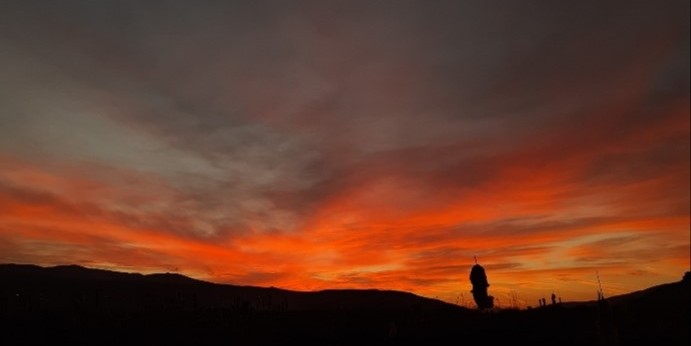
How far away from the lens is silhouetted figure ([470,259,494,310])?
37906 millimetres

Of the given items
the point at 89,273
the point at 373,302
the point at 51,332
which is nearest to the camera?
the point at 51,332

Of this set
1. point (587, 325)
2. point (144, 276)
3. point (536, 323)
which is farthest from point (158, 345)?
point (144, 276)

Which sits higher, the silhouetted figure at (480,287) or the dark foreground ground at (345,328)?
the silhouetted figure at (480,287)

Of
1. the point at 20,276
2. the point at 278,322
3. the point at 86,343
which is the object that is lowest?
the point at 86,343

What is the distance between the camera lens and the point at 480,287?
38.1m

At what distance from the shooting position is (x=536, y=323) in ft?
101

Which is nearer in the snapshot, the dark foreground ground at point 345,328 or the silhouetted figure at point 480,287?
the dark foreground ground at point 345,328

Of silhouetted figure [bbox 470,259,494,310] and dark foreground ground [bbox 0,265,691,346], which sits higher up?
silhouetted figure [bbox 470,259,494,310]

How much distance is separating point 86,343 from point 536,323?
958 inches

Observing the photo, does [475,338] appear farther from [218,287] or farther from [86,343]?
[218,287]

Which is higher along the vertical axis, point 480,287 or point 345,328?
point 480,287

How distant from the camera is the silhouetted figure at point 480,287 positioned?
3791 cm

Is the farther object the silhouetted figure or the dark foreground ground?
the silhouetted figure

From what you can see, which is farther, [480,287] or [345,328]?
[480,287]
